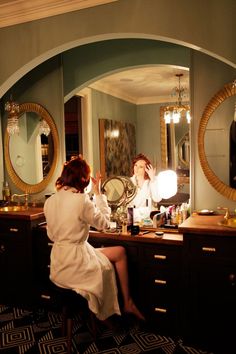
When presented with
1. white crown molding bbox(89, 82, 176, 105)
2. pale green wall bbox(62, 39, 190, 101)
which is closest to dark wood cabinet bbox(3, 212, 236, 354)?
pale green wall bbox(62, 39, 190, 101)

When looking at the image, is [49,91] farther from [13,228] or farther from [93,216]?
[93,216]

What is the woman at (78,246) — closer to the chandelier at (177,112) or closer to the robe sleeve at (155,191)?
the robe sleeve at (155,191)

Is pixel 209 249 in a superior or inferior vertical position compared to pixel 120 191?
inferior

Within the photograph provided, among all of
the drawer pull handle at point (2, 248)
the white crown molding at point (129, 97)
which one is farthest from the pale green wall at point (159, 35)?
the white crown molding at point (129, 97)

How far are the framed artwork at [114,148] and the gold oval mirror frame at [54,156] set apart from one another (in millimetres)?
1447

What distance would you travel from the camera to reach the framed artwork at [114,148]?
4.99m

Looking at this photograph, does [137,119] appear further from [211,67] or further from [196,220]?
[196,220]

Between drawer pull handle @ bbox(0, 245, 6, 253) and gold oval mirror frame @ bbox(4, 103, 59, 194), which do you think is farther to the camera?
gold oval mirror frame @ bbox(4, 103, 59, 194)

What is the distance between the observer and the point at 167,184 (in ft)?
10.5

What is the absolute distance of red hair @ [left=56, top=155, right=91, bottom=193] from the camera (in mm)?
2459

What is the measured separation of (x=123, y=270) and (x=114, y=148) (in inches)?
109

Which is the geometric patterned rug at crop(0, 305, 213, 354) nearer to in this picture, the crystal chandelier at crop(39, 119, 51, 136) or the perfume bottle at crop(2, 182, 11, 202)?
the perfume bottle at crop(2, 182, 11, 202)

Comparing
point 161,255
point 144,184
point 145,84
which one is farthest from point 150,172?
point 145,84

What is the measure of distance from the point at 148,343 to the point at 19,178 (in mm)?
2170
